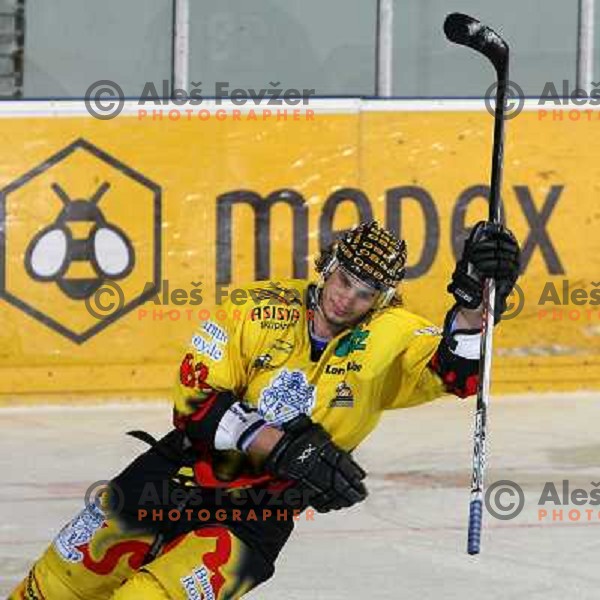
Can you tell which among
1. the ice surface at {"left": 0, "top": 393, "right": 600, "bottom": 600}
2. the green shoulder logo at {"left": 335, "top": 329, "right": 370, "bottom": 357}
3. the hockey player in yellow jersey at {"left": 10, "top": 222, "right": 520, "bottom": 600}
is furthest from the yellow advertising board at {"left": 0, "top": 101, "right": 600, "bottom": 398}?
the green shoulder logo at {"left": 335, "top": 329, "right": 370, "bottom": 357}

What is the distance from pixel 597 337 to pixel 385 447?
173 cm

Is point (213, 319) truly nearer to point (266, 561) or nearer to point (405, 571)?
point (266, 561)

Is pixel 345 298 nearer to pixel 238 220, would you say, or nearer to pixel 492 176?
pixel 492 176

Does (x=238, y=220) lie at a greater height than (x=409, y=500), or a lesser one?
greater

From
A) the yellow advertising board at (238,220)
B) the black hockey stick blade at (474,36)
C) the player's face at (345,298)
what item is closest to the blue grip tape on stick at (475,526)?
the player's face at (345,298)

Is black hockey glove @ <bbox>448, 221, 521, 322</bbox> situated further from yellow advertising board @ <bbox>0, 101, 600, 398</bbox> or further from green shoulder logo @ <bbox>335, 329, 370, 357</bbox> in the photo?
yellow advertising board @ <bbox>0, 101, 600, 398</bbox>

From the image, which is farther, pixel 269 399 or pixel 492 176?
pixel 492 176

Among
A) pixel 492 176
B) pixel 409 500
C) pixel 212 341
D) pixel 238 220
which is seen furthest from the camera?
pixel 238 220

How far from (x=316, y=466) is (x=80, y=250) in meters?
4.92

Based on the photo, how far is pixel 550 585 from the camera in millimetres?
5766

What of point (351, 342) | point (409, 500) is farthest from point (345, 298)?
point (409, 500)

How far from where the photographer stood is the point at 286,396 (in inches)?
169

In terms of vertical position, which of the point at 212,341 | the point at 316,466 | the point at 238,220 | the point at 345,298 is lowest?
the point at 316,466

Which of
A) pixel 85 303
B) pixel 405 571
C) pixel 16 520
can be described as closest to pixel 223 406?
pixel 405 571
